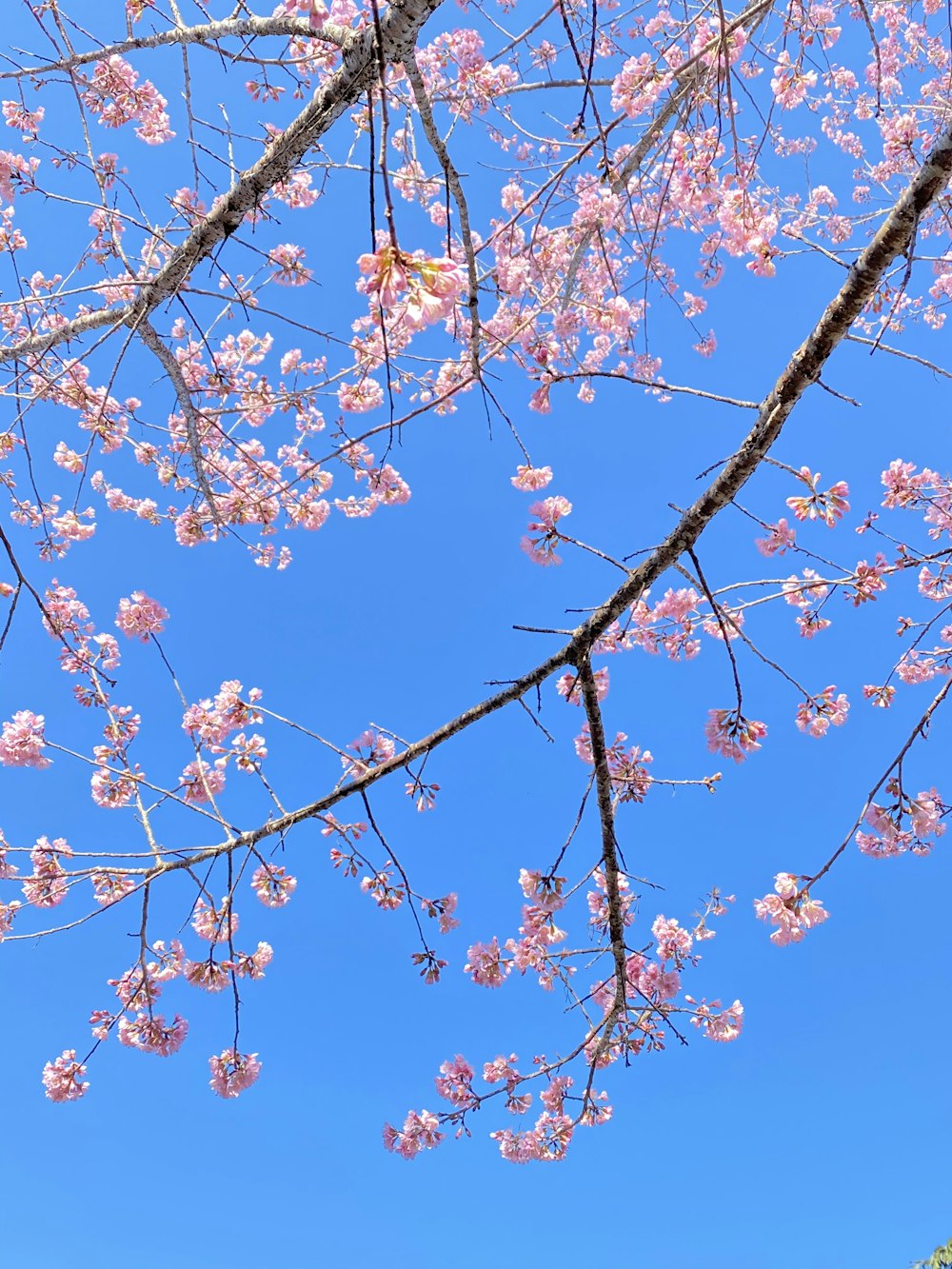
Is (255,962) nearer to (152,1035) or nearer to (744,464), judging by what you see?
(152,1035)

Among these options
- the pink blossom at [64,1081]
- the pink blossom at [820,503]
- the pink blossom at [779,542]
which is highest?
the pink blossom at [779,542]

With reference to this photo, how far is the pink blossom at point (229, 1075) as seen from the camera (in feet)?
11.5

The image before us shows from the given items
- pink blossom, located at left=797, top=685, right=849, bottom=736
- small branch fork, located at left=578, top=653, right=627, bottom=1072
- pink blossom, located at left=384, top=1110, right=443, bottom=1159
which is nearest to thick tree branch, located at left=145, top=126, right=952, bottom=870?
small branch fork, located at left=578, top=653, right=627, bottom=1072

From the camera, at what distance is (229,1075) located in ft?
11.6

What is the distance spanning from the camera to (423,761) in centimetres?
283

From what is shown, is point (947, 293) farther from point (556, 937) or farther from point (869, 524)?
point (556, 937)

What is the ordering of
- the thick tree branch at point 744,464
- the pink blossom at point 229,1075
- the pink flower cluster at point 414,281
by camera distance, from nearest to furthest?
1. the pink flower cluster at point 414,281
2. the thick tree branch at point 744,464
3. the pink blossom at point 229,1075

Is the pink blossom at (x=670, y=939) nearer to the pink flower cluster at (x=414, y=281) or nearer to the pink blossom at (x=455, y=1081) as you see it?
the pink blossom at (x=455, y=1081)

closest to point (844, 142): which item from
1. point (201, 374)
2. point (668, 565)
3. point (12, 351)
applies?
point (201, 374)

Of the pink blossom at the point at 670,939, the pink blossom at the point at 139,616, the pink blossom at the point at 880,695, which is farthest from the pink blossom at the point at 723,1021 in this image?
the pink blossom at the point at 139,616

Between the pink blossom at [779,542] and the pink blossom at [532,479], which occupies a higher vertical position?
the pink blossom at [532,479]

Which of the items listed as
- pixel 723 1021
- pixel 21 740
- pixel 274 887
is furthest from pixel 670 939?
pixel 21 740

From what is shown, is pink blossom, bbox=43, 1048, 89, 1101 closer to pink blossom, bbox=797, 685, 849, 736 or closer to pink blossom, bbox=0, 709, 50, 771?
pink blossom, bbox=0, 709, 50, 771

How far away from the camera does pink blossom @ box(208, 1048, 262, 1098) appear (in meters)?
3.51
